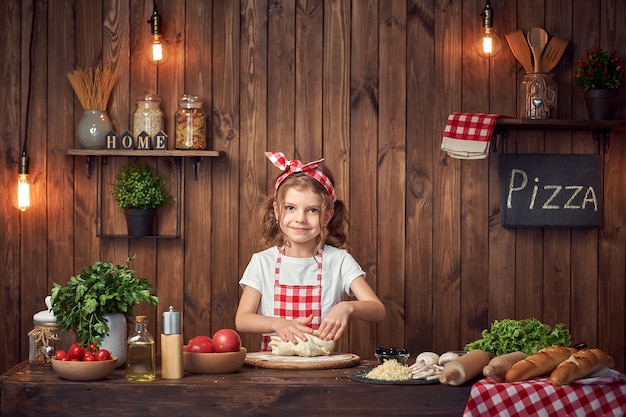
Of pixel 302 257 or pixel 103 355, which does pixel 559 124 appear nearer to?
pixel 302 257

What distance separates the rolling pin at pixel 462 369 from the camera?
242 cm

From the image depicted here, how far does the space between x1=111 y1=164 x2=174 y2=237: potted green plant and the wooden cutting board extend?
1.24 meters

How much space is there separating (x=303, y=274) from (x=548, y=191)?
1.24 meters

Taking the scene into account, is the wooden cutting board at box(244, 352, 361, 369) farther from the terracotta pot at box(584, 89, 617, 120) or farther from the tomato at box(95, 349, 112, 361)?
the terracotta pot at box(584, 89, 617, 120)

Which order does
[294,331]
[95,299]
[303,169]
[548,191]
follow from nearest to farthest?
[95,299]
[294,331]
[303,169]
[548,191]

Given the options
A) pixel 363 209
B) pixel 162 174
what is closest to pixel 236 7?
pixel 162 174

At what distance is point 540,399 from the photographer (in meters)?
2.35

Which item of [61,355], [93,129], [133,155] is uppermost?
[93,129]

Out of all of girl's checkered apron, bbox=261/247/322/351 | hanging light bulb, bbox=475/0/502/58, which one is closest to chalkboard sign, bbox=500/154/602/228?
hanging light bulb, bbox=475/0/502/58

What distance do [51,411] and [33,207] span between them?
1750 millimetres

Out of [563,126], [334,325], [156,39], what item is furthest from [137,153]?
[563,126]

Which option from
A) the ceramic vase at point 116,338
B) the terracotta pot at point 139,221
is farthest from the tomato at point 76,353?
the terracotta pot at point 139,221

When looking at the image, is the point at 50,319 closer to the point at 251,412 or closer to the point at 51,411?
the point at 51,411

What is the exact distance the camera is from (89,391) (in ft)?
7.85
